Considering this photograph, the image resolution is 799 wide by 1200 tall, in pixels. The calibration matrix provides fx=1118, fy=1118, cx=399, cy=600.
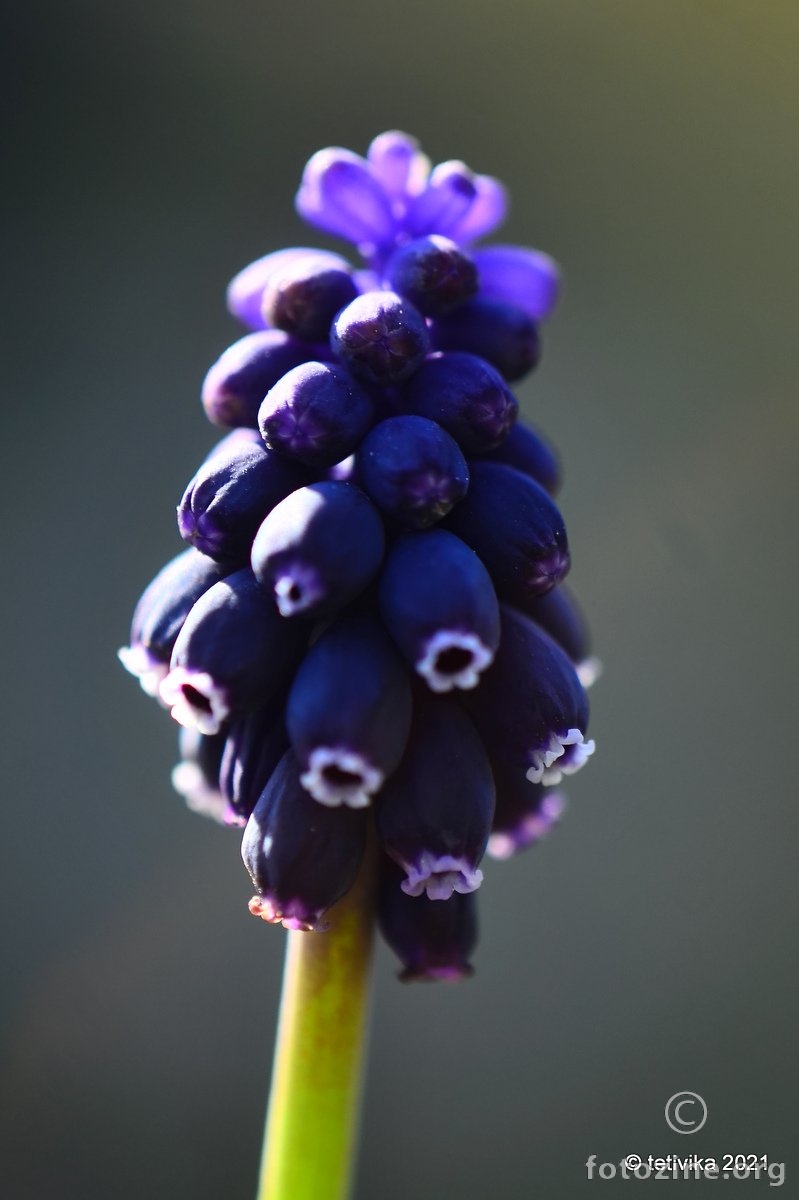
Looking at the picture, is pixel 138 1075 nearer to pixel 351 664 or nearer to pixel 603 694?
pixel 603 694

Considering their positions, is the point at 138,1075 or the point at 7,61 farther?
the point at 7,61

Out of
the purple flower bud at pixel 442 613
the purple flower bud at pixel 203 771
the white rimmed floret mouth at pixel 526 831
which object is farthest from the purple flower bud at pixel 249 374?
the white rimmed floret mouth at pixel 526 831

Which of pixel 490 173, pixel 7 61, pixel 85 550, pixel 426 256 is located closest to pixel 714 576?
→ pixel 490 173

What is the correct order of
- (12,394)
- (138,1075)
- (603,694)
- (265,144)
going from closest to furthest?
(138,1075)
(603,694)
(12,394)
(265,144)

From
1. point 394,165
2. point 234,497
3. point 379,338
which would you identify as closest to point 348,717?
point 234,497

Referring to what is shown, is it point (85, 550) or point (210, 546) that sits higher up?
point (85, 550)

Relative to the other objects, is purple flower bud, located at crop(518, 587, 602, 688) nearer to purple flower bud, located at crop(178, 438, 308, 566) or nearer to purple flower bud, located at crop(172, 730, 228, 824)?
purple flower bud, located at crop(178, 438, 308, 566)
